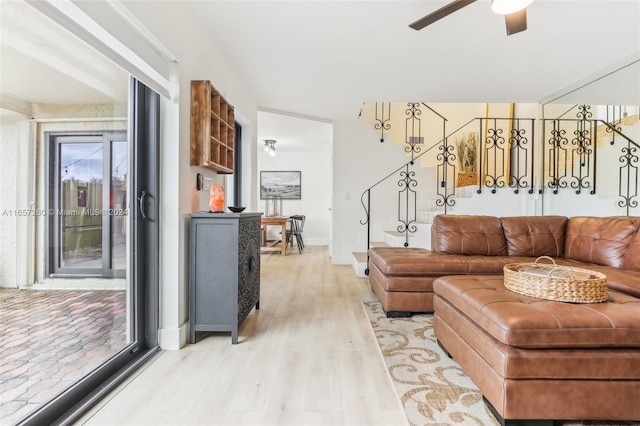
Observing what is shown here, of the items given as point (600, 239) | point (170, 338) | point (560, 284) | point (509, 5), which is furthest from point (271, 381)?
point (600, 239)

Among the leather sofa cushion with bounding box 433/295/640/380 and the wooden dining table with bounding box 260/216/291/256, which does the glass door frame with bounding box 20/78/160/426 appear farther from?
the wooden dining table with bounding box 260/216/291/256

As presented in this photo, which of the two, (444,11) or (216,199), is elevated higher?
(444,11)

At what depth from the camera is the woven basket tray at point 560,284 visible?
1580mm

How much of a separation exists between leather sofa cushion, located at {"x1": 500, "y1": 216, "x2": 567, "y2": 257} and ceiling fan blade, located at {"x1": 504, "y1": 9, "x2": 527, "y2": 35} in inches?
80.1

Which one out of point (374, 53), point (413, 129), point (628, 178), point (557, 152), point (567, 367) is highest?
point (374, 53)

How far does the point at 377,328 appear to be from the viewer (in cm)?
264

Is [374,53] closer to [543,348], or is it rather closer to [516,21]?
[516,21]

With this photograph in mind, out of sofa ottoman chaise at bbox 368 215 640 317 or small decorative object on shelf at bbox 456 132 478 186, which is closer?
sofa ottoman chaise at bbox 368 215 640 317

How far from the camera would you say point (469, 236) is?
334 cm

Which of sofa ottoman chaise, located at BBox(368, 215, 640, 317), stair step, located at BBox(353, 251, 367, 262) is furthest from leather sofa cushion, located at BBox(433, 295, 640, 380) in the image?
stair step, located at BBox(353, 251, 367, 262)

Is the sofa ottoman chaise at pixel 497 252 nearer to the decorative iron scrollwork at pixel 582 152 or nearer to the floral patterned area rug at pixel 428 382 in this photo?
the floral patterned area rug at pixel 428 382

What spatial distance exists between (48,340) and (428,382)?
6.39 ft

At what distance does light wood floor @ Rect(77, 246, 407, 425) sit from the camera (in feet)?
4.93

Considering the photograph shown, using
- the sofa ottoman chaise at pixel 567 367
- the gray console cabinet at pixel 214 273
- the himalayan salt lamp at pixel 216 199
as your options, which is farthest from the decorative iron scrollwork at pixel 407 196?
the sofa ottoman chaise at pixel 567 367
